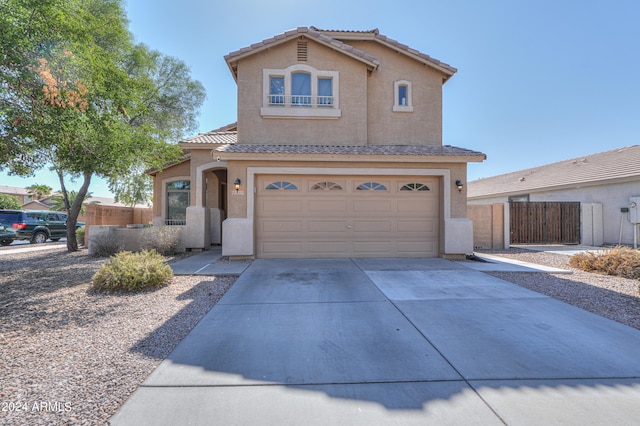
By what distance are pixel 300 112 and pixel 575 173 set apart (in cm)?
1692

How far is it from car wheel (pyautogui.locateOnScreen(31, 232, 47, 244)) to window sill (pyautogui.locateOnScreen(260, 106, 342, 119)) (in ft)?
56.3

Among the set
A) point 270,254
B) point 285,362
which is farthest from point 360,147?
point 285,362

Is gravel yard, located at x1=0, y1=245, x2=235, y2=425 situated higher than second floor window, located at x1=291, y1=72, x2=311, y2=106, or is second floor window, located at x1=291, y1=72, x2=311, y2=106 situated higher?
second floor window, located at x1=291, y1=72, x2=311, y2=106

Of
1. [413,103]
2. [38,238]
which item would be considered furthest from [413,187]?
[38,238]

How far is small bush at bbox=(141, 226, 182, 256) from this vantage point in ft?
37.7

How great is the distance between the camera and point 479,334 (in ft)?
13.7

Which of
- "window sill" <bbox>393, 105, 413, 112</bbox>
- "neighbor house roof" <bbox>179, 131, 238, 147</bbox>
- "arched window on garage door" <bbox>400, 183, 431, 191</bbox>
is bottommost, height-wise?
"arched window on garage door" <bbox>400, 183, 431, 191</bbox>

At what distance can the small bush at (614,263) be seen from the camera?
25.6 feet

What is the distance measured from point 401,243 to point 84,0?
451 inches

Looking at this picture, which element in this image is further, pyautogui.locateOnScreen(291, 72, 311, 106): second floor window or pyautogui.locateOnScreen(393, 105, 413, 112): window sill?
pyautogui.locateOnScreen(393, 105, 413, 112): window sill

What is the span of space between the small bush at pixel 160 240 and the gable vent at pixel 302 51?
311 inches

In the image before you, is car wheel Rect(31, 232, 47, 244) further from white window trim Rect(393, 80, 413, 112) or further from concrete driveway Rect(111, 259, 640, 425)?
white window trim Rect(393, 80, 413, 112)

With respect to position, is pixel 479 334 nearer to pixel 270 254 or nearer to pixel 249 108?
pixel 270 254

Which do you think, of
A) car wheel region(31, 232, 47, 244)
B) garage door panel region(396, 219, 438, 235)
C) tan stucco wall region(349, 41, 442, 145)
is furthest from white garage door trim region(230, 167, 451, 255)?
car wheel region(31, 232, 47, 244)
